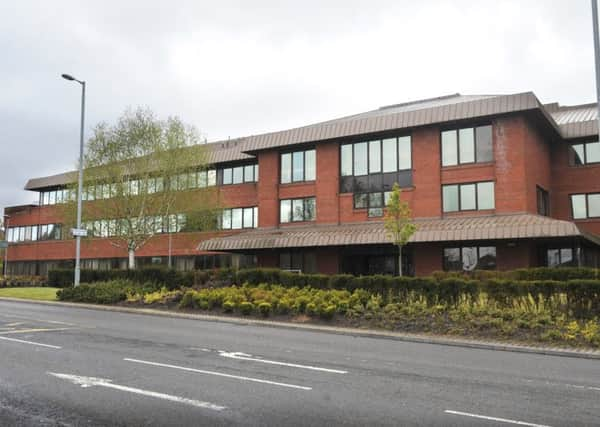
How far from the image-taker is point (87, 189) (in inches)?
1474

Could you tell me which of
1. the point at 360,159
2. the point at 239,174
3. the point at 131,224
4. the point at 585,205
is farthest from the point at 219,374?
the point at 239,174

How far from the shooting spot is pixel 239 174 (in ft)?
144

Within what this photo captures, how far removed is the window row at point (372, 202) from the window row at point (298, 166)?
11.4 feet

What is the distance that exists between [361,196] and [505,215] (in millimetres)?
8117

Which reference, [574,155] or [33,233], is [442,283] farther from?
[33,233]

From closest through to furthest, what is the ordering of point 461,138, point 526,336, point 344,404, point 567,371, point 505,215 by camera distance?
point 344,404 → point 567,371 → point 526,336 → point 505,215 → point 461,138

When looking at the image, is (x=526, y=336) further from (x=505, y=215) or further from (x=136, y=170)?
(x=136, y=170)

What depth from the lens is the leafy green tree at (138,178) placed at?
36.8 meters

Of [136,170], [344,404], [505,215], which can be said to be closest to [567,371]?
[344,404]

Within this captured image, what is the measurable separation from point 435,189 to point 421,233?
3.67 meters

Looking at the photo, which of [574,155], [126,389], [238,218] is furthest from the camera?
[238,218]

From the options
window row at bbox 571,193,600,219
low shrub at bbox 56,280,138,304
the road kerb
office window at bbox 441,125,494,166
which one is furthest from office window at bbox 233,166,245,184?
window row at bbox 571,193,600,219

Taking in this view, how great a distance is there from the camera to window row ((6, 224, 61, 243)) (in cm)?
5706

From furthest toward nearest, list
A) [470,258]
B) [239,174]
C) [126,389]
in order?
1. [239,174]
2. [470,258]
3. [126,389]
